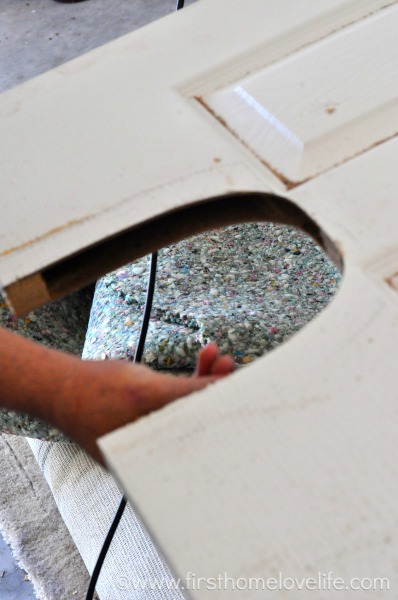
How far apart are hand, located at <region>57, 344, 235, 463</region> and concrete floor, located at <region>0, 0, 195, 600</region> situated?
6.17 ft

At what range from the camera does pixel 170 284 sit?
1.06 m

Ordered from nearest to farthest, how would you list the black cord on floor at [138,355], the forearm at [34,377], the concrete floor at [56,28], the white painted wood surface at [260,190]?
1. the white painted wood surface at [260,190]
2. the forearm at [34,377]
3. the black cord on floor at [138,355]
4. the concrete floor at [56,28]

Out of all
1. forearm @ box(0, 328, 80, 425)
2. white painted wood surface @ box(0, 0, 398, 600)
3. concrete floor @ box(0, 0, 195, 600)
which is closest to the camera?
white painted wood surface @ box(0, 0, 398, 600)

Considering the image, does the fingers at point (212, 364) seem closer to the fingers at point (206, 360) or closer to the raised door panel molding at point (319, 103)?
the fingers at point (206, 360)

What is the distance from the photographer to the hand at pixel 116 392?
47cm

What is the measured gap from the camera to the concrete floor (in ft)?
7.47

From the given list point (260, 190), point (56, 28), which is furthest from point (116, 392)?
point (56, 28)

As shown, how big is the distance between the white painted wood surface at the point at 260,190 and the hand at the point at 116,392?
25 millimetres

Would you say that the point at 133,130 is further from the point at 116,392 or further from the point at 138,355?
the point at 138,355

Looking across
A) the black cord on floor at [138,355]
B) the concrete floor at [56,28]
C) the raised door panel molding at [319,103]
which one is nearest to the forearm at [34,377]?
the raised door panel molding at [319,103]

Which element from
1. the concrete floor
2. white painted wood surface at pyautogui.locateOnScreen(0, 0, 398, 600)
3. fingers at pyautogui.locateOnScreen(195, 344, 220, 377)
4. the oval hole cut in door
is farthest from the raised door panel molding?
the concrete floor

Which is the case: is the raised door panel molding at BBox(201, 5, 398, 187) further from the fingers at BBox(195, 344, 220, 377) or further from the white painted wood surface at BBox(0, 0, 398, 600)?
the fingers at BBox(195, 344, 220, 377)

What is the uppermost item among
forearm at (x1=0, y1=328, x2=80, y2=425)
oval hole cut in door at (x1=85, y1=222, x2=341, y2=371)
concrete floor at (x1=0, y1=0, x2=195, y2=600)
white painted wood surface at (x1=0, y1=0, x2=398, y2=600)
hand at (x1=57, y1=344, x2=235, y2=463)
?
white painted wood surface at (x1=0, y1=0, x2=398, y2=600)

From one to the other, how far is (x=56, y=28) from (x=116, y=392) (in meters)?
2.16
